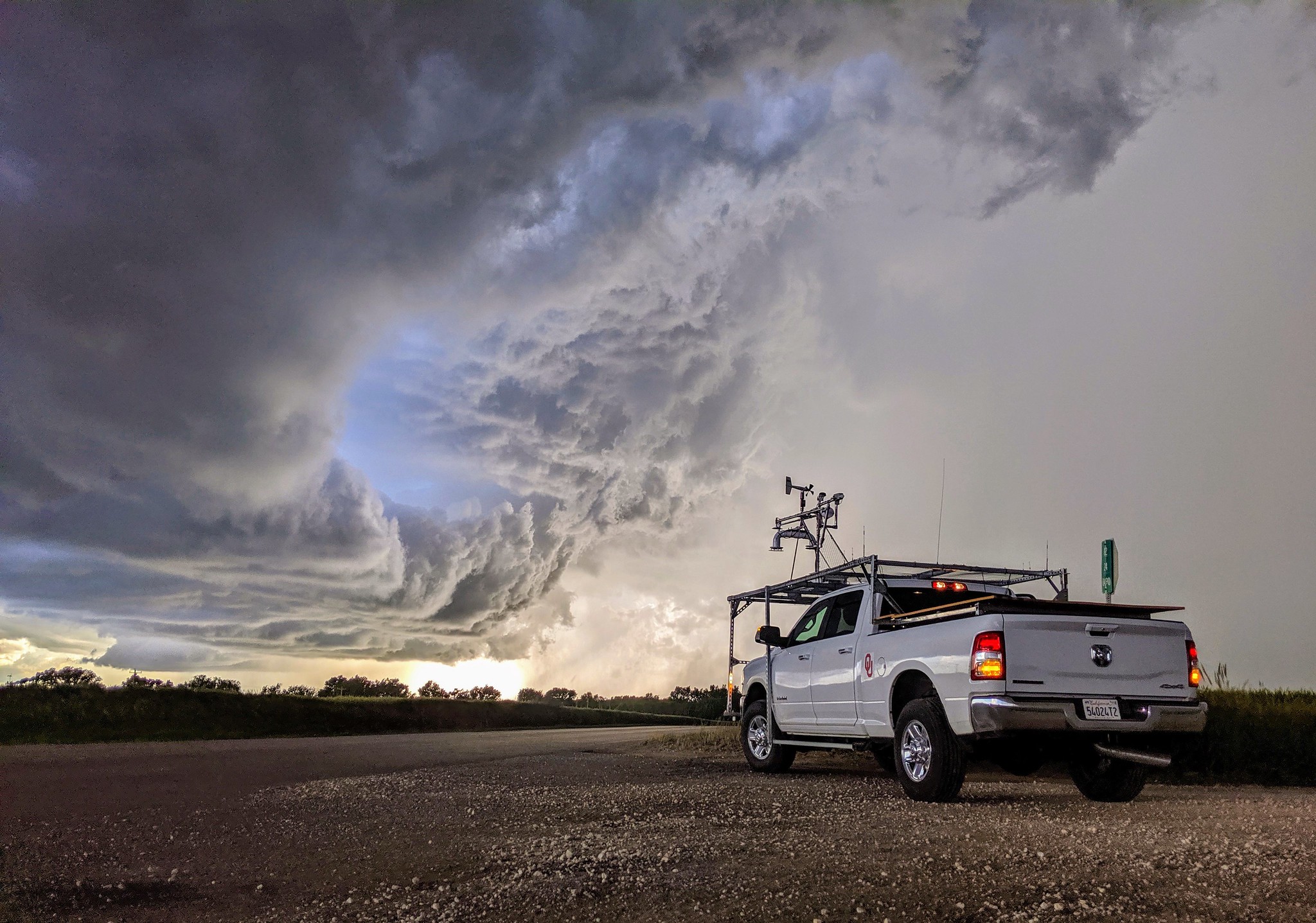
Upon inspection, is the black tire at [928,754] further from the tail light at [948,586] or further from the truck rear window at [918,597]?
the tail light at [948,586]

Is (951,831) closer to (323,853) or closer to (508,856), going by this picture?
(508,856)

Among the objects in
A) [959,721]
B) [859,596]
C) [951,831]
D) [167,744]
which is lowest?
[167,744]

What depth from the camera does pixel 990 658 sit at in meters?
8.21

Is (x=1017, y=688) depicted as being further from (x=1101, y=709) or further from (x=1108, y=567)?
(x=1108, y=567)

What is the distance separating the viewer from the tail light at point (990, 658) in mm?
8172

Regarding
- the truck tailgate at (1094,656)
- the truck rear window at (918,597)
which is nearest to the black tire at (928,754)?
the truck tailgate at (1094,656)

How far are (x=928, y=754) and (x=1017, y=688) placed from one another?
1098 mm

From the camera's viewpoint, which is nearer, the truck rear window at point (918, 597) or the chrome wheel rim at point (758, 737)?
the truck rear window at point (918, 597)

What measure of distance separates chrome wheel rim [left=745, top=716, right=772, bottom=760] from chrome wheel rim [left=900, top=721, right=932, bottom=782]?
3.47 metres

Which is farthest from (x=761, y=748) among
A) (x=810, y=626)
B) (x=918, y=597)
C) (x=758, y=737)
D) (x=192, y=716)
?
(x=192, y=716)

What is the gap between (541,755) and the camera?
49.4 ft

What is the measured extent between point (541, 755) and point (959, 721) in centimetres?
837

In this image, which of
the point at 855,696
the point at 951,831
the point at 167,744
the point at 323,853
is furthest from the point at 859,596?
the point at 167,744

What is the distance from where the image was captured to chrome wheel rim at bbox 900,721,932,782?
8.76m
